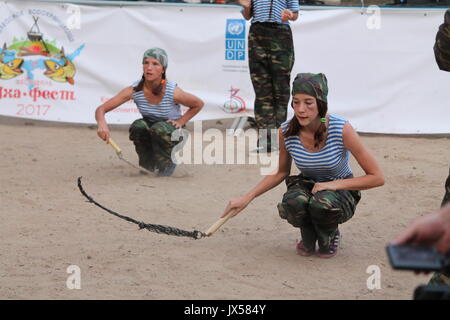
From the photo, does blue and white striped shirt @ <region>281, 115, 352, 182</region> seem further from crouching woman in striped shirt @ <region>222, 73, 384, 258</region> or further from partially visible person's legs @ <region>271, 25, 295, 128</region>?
partially visible person's legs @ <region>271, 25, 295, 128</region>

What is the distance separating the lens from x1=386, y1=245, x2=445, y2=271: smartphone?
7.14ft

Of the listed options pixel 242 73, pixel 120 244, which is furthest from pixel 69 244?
pixel 242 73

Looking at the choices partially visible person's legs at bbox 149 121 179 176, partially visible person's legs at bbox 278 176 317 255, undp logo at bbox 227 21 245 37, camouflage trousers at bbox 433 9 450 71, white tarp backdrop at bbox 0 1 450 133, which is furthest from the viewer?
undp logo at bbox 227 21 245 37

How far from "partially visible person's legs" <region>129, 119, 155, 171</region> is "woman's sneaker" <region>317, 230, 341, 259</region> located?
2.72 m

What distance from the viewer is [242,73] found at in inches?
378

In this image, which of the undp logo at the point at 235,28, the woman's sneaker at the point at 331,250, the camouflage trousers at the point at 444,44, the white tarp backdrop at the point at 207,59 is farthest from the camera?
the undp logo at the point at 235,28

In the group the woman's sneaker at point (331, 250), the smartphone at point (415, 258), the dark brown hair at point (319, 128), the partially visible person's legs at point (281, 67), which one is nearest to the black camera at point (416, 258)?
the smartphone at point (415, 258)

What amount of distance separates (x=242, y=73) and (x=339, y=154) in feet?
15.3

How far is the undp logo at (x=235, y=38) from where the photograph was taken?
31.0 ft

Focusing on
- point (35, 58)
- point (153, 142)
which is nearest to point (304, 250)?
point (153, 142)

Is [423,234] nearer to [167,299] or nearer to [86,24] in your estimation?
[167,299]

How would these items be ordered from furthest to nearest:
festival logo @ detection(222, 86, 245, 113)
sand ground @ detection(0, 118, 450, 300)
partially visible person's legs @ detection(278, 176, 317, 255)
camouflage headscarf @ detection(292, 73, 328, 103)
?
festival logo @ detection(222, 86, 245, 113) < partially visible person's legs @ detection(278, 176, 317, 255) < camouflage headscarf @ detection(292, 73, 328, 103) < sand ground @ detection(0, 118, 450, 300)

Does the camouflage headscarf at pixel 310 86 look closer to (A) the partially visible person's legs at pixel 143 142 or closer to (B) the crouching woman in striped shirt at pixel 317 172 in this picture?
(B) the crouching woman in striped shirt at pixel 317 172

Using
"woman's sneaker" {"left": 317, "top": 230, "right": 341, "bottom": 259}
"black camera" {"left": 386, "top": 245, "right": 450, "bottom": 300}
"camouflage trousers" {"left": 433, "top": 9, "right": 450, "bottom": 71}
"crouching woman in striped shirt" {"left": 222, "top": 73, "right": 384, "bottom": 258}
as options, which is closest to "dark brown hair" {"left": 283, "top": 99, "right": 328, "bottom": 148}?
"crouching woman in striped shirt" {"left": 222, "top": 73, "right": 384, "bottom": 258}
